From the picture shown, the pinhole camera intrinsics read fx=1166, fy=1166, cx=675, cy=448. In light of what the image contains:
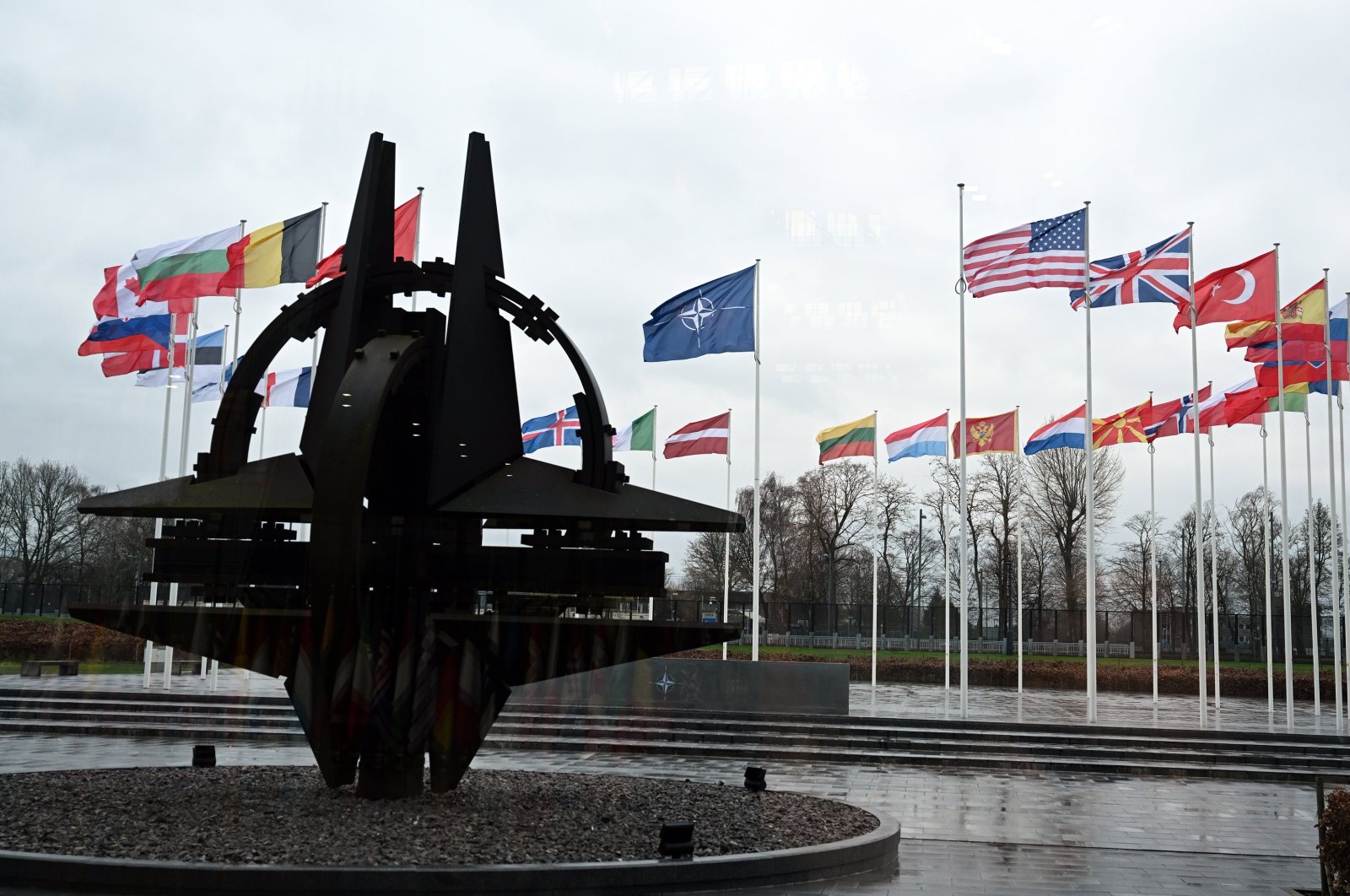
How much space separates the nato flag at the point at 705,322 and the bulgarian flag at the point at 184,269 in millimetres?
7971

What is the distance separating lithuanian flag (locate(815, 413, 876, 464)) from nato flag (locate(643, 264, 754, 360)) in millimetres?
4009

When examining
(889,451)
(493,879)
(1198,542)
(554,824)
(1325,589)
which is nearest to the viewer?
(493,879)

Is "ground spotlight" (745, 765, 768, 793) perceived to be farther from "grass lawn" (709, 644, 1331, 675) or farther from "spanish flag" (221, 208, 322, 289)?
"grass lawn" (709, 644, 1331, 675)

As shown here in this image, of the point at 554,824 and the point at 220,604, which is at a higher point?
the point at 220,604

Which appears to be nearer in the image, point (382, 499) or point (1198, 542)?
point (382, 499)

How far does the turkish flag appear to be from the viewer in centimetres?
2203

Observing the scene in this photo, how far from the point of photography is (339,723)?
10250mm

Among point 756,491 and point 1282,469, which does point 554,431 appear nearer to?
point 756,491

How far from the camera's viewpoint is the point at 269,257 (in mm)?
21328

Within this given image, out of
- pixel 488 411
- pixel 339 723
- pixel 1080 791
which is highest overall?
pixel 488 411

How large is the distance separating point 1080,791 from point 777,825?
24.4ft

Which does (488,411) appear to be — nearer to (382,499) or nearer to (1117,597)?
(382,499)

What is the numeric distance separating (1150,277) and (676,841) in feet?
56.7

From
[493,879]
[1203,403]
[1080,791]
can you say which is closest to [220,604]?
[493,879]
